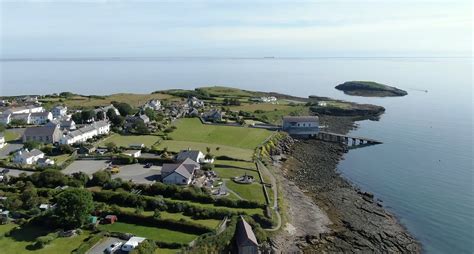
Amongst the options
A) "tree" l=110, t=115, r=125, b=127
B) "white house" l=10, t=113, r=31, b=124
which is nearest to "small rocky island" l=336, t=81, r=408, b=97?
"tree" l=110, t=115, r=125, b=127

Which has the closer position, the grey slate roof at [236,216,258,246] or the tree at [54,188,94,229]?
the grey slate roof at [236,216,258,246]

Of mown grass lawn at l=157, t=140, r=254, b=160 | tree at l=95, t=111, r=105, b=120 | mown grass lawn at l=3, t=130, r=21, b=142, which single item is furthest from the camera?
tree at l=95, t=111, r=105, b=120

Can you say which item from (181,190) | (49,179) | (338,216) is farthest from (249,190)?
(49,179)

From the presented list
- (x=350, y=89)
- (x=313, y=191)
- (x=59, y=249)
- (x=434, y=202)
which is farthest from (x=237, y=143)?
(x=350, y=89)

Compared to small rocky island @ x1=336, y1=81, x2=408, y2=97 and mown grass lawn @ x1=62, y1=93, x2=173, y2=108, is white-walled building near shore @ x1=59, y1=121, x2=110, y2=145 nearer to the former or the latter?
mown grass lawn @ x1=62, y1=93, x2=173, y2=108

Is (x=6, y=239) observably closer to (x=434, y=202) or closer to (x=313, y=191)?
(x=313, y=191)

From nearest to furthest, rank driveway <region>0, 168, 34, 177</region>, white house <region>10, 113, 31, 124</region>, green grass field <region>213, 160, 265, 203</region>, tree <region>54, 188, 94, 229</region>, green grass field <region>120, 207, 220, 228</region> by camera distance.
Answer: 1. tree <region>54, 188, 94, 229</region>
2. green grass field <region>120, 207, 220, 228</region>
3. green grass field <region>213, 160, 265, 203</region>
4. driveway <region>0, 168, 34, 177</region>
5. white house <region>10, 113, 31, 124</region>

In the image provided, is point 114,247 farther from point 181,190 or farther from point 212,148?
point 212,148
